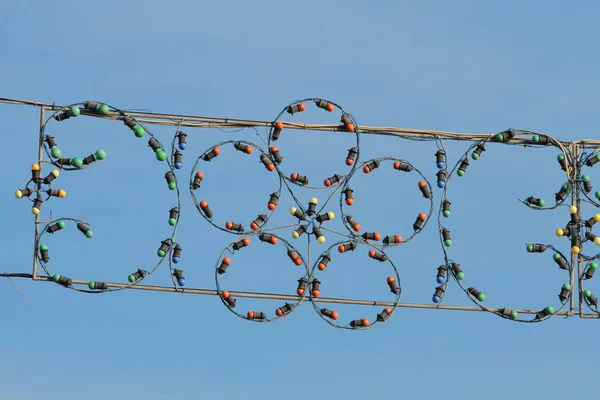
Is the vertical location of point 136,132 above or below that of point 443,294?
above

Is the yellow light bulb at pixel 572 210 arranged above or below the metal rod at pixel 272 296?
above

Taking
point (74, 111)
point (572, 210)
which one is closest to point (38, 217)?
point (74, 111)

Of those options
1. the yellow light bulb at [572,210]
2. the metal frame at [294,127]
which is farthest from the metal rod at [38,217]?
the yellow light bulb at [572,210]

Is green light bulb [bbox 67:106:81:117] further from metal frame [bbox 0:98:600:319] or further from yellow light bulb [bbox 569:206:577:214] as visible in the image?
yellow light bulb [bbox 569:206:577:214]

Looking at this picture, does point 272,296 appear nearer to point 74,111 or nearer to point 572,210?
point 74,111

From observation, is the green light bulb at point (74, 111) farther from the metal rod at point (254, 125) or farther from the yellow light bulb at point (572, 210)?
the yellow light bulb at point (572, 210)

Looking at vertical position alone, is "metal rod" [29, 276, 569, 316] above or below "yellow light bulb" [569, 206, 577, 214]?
below

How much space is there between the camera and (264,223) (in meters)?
26.7

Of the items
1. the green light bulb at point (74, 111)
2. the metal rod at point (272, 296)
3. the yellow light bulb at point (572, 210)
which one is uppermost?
the green light bulb at point (74, 111)

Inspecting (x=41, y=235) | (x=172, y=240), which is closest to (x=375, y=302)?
(x=172, y=240)

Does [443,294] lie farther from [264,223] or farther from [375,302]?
[264,223]

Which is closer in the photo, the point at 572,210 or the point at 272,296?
the point at 272,296

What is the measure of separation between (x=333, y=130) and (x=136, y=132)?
2836 mm

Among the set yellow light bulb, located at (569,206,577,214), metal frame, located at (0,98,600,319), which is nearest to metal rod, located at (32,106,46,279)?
metal frame, located at (0,98,600,319)
